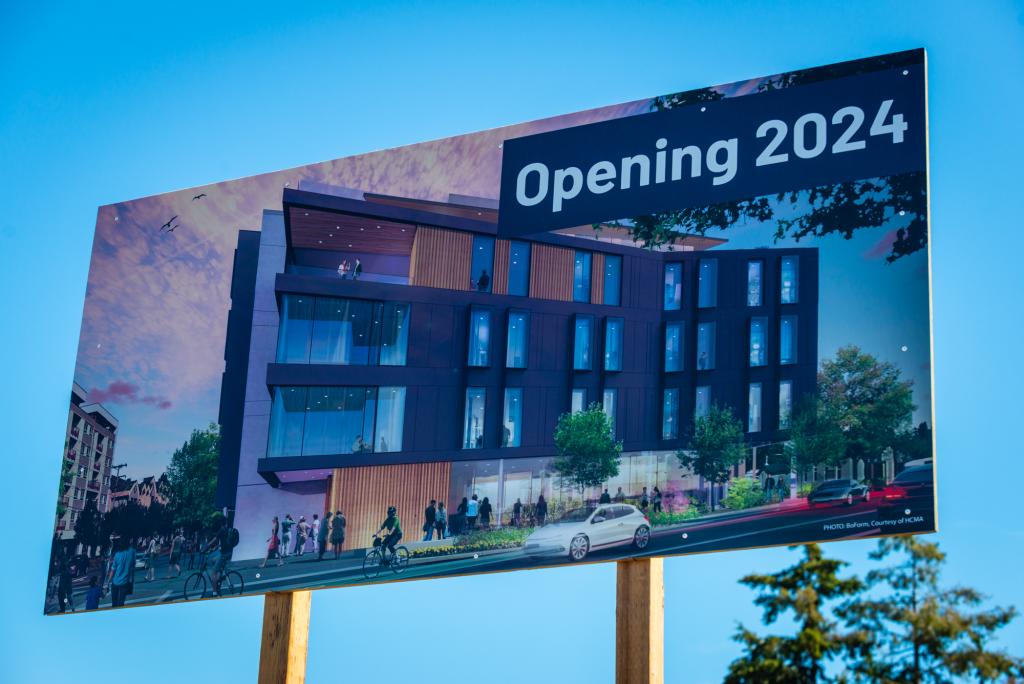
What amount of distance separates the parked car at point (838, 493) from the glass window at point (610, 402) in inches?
56.7

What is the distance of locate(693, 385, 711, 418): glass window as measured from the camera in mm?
7824

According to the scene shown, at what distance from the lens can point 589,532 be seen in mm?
7969

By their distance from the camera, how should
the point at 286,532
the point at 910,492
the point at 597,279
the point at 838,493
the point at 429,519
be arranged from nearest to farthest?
the point at 910,492 → the point at 838,493 → the point at 597,279 → the point at 429,519 → the point at 286,532

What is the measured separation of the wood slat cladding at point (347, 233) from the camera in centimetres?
930

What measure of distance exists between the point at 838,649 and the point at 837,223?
2596 millimetres

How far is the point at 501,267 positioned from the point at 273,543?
2546 mm

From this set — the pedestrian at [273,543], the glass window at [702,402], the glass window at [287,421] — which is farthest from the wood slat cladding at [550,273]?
the pedestrian at [273,543]

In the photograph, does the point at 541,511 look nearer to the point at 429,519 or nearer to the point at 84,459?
the point at 429,519

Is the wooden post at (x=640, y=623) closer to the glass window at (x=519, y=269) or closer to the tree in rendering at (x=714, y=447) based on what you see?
the tree in rendering at (x=714, y=447)

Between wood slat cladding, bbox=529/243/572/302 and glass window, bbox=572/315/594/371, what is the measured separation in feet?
0.61

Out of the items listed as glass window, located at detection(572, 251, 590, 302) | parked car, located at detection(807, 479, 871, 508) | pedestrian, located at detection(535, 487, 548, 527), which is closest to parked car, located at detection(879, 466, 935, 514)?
parked car, located at detection(807, 479, 871, 508)

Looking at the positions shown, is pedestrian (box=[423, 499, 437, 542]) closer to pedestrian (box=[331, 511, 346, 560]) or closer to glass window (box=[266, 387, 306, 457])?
pedestrian (box=[331, 511, 346, 560])

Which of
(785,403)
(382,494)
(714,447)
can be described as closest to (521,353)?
(382,494)

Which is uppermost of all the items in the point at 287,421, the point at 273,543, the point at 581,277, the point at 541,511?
the point at 581,277
